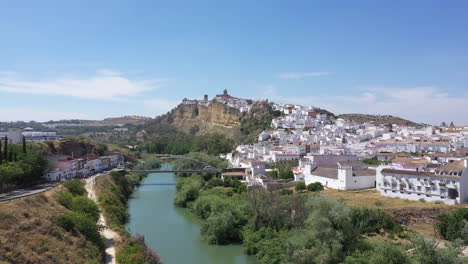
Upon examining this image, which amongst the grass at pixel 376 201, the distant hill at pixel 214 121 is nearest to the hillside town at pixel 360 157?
the grass at pixel 376 201

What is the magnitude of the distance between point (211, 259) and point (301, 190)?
10.8 meters

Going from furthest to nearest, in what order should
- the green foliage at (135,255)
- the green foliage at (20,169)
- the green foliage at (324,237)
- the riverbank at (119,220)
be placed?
1. the green foliage at (20,169)
2. the riverbank at (119,220)
3. the green foliage at (135,255)
4. the green foliage at (324,237)

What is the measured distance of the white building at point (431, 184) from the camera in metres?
20.0

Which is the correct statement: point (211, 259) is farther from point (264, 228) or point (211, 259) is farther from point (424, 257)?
point (424, 257)

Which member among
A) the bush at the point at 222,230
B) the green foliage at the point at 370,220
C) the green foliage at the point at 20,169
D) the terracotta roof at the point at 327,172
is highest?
the green foliage at the point at 20,169

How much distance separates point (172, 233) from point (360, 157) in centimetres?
2363

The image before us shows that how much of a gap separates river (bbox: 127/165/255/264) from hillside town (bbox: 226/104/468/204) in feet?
22.1

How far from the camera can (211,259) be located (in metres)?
17.1

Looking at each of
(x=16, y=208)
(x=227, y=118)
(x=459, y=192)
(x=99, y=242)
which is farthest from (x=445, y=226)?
(x=227, y=118)

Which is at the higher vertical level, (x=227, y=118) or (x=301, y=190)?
(x=227, y=118)

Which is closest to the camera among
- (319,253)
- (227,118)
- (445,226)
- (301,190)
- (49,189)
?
(319,253)

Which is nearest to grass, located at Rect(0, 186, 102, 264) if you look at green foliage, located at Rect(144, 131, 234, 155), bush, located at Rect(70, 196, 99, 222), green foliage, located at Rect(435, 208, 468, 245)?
bush, located at Rect(70, 196, 99, 222)

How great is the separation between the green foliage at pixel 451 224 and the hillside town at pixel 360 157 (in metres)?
3.50

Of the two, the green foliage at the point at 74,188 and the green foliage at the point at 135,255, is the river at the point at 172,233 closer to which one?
the green foliage at the point at 135,255
